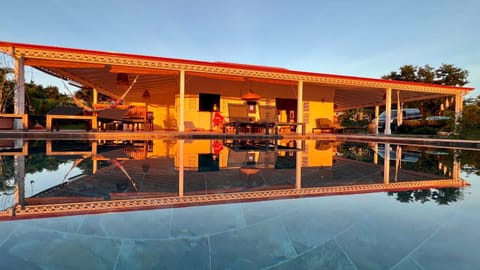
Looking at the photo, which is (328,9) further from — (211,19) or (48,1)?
(48,1)

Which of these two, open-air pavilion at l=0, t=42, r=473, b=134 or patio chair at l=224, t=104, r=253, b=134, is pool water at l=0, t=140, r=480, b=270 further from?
open-air pavilion at l=0, t=42, r=473, b=134

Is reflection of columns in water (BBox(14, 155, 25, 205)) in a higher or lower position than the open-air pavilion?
lower

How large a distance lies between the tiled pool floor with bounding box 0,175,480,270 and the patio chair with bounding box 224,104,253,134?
295 inches

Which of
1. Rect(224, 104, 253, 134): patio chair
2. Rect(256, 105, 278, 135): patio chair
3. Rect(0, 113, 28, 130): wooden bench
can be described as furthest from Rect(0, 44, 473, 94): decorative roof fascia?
Rect(0, 113, 28, 130): wooden bench

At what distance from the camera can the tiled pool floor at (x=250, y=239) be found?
106 cm

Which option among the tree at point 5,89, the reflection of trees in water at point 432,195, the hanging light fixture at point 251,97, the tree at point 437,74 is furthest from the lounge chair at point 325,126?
the tree at point 437,74

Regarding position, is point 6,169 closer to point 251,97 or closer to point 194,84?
point 251,97

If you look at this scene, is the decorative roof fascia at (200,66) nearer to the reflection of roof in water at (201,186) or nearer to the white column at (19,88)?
the white column at (19,88)

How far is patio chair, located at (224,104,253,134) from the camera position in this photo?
9273 millimetres

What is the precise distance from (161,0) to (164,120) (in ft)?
21.4

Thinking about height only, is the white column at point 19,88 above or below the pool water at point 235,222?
above

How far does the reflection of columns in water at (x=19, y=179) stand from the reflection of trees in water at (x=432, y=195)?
10.00 ft

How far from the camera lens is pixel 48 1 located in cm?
1257

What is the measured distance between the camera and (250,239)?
4.24 feet
